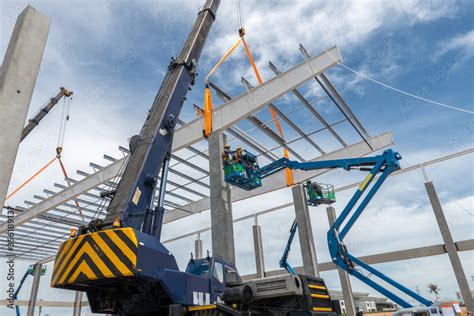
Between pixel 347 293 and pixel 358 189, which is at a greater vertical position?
pixel 358 189

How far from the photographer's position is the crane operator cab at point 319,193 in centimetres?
1752

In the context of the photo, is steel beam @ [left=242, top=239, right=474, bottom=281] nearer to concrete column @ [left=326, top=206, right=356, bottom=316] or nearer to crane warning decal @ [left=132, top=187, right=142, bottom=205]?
concrete column @ [left=326, top=206, right=356, bottom=316]

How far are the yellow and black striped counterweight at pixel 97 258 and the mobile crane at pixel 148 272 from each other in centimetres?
2

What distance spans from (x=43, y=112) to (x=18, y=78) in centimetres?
1444

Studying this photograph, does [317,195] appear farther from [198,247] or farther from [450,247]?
[198,247]

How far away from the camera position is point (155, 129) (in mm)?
8039

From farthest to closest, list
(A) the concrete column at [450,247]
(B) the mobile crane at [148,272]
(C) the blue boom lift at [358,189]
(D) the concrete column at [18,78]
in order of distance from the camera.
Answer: (A) the concrete column at [450,247], (C) the blue boom lift at [358,189], (B) the mobile crane at [148,272], (D) the concrete column at [18,78]

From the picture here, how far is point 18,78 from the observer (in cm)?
439

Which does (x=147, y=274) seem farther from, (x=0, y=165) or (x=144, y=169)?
(x=0, y=165)

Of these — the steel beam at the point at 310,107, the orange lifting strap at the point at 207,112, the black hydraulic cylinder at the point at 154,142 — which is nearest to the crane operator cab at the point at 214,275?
the black hydraulic cylinder at the point at 154,142

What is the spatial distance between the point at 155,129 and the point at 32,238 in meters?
24.2

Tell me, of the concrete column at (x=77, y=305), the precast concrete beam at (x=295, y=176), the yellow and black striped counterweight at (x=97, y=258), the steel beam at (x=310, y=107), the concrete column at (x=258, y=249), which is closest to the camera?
the yellow and black striped counterweight at (x=97, y=258)

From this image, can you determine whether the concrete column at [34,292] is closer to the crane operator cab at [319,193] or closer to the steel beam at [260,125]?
the crane operator cab at [319,193]

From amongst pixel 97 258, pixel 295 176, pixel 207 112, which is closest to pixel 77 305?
pixel 295 176
